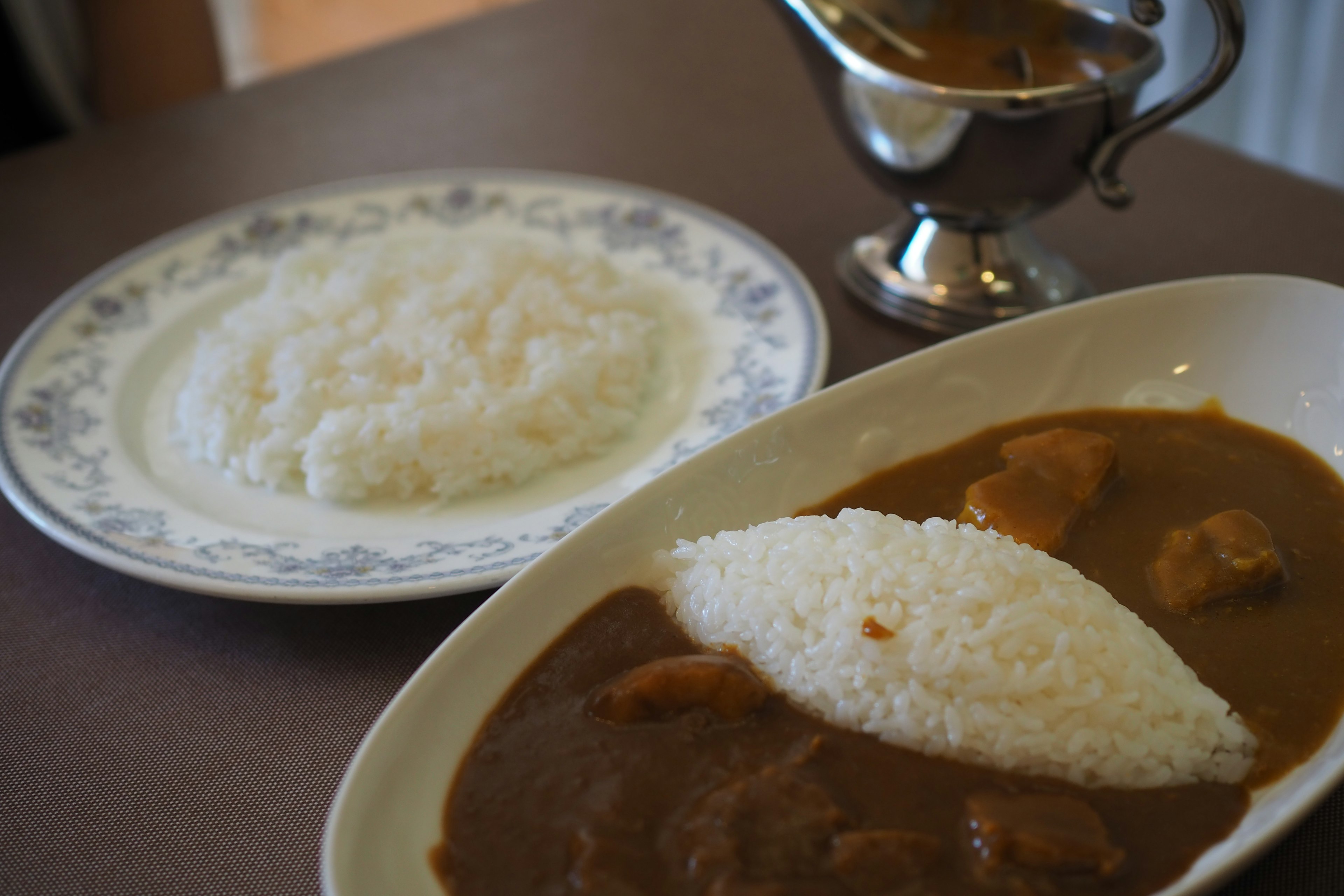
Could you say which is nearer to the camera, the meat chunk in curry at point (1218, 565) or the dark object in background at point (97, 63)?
the meat chunk in curry at point (1218, 565)

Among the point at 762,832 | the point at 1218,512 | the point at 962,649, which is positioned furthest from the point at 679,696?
the point at 1218,512

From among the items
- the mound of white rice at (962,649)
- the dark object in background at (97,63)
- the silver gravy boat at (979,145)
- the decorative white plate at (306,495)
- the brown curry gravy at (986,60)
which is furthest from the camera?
the dark object in background at (97,63)

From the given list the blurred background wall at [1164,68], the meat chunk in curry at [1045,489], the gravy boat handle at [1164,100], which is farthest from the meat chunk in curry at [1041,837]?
the blurred background wall at [1164,68]

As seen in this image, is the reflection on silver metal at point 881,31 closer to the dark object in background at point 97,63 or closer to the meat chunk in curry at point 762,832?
the meat chunk in curry at point 762,832

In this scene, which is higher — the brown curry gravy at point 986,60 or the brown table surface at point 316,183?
the brown curry gravy at point 986,60

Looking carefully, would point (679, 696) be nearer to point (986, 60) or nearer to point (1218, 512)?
point (1218, 512)

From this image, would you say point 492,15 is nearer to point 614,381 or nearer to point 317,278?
point 317,278

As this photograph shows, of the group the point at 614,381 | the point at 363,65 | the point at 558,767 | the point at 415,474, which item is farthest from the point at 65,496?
the point at 363,65

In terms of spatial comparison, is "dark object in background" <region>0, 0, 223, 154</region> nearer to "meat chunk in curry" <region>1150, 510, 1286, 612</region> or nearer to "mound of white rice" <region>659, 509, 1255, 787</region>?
"mound of white rice" <region>659, 509, 1255, 787</region>
